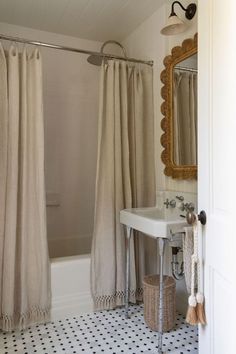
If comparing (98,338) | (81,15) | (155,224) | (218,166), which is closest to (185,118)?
(155,224)

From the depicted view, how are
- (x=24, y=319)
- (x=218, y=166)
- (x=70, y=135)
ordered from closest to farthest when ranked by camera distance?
(x=218, y=166), (x=24, y=319), (x=70, y=135)

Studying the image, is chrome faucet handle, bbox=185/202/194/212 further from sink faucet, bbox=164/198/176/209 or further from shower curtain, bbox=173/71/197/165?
shower curtain, bbox=173/71/197/165

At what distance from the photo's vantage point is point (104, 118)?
2.36 meters

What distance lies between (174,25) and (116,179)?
1188mm

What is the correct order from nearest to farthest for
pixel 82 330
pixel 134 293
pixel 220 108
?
pixel 220 108 < pixel 82 330 < pixel 134 293

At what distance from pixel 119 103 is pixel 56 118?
2.94ft

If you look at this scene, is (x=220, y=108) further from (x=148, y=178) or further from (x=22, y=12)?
(x=22, y=12)

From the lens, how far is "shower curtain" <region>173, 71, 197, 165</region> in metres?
2.06

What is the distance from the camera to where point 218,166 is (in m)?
1.27

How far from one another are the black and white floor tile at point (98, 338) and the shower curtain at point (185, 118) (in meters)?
1.20

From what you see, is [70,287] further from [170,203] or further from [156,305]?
[170,203]

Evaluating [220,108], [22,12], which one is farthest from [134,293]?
[22,12]

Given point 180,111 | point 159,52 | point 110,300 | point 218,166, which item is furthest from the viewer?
point 159,52

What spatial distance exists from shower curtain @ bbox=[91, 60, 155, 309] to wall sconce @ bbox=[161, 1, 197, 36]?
50cm
